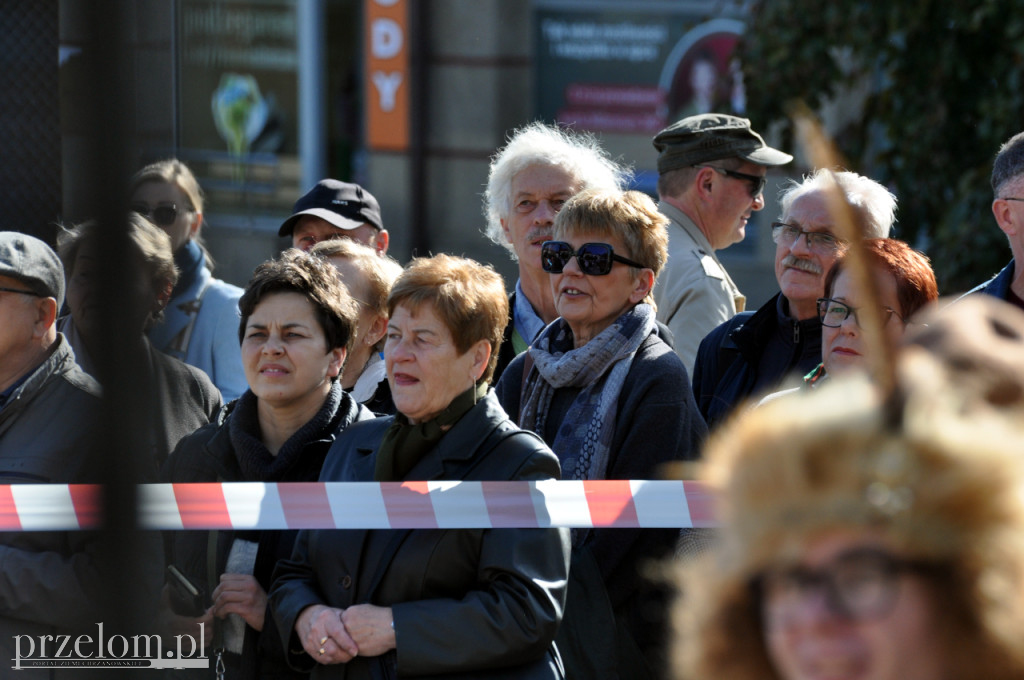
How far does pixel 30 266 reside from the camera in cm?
313

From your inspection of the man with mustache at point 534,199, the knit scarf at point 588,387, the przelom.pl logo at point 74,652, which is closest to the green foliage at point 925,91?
the man with mustache at point 534,199

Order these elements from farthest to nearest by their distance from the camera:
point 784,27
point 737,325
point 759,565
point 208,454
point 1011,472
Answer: point 784,27, point 737,325, point 208,454, point 759,565, point 1011,472

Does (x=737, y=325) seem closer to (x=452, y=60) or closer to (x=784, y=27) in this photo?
(x=784, y=27)

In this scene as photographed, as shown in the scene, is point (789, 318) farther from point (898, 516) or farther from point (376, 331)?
point (898, 516)

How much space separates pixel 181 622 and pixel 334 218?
5.71 feet

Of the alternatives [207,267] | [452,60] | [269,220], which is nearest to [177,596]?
[207,267]

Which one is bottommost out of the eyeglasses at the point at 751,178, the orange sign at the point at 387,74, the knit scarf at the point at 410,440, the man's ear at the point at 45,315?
the knit scarf at the point at 410,440

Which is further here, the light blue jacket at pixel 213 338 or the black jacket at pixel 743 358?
the light blue jacket at pixel 213 338

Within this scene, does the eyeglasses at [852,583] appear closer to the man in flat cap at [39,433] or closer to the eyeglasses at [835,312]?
the man in flat cap at [39,433]

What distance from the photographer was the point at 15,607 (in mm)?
2869

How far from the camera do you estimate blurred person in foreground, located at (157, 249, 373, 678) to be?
2902 millimetres

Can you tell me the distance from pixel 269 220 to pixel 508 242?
22.2ft

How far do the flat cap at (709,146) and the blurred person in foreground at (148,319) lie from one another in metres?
1.69

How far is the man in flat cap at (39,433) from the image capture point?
9.30 feet
